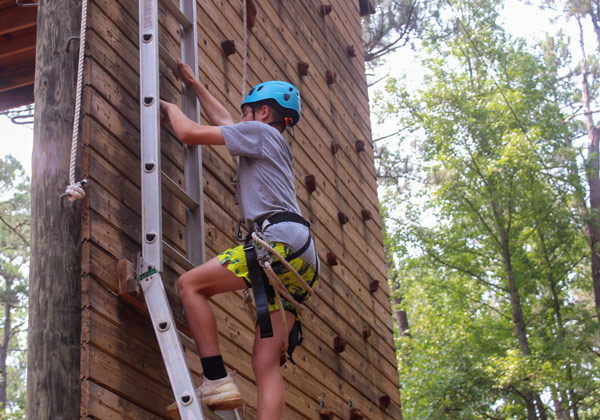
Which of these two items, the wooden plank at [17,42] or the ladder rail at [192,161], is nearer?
the ladder rail at [192,161]

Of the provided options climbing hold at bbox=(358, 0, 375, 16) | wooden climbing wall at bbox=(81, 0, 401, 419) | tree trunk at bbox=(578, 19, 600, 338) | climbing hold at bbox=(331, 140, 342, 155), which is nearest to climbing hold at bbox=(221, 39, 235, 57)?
wooden climbing wall at bbox=(81, 0, 401, 419)

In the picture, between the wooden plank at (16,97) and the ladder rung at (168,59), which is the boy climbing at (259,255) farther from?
the wooden plank at (16,97)

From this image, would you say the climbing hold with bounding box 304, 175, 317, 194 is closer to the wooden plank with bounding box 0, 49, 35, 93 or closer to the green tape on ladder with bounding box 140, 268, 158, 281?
the wooden plank with bounding box 0, 49, 35, 93

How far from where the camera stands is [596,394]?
15383 millimetres

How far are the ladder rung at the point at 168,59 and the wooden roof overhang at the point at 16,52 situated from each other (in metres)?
1.41

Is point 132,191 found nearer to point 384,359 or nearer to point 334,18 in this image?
point 384,359

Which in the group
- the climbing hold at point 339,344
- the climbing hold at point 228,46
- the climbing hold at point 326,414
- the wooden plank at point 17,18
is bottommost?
the climbing hold at point 326,414

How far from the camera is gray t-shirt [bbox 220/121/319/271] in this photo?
335cm

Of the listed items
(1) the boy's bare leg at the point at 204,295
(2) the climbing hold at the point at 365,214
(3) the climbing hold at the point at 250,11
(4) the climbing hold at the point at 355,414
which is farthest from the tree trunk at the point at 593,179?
(1) the boy's bare leg at the point at 204,295

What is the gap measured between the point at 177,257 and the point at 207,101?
90 cm

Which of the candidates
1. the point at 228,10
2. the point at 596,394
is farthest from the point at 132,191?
the point at 596,394

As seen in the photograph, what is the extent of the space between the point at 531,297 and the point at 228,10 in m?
15.0

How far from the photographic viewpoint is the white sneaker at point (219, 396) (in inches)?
113

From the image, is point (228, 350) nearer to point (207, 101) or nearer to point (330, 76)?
point (207, 101)
